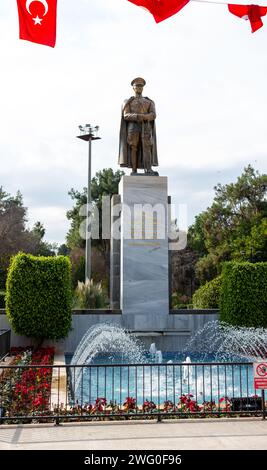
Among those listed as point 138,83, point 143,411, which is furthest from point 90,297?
point 143,411

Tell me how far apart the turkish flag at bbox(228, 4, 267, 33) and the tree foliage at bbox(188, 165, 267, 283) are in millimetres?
28699

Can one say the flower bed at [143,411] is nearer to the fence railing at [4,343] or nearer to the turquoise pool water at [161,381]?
the turquoise pool water at [161,381]

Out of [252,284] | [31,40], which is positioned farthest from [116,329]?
[31,40]

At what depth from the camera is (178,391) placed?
11.1m

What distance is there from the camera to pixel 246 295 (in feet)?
58.3

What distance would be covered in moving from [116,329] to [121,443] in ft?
36.5

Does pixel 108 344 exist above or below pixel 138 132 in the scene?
below

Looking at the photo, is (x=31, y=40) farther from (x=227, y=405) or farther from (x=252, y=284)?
(x=252, y=284)

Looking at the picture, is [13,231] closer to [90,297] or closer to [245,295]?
[90,297]

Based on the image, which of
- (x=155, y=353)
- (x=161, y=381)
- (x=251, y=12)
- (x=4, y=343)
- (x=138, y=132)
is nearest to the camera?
(x=251, y=12)

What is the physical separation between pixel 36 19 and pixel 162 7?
211 centimetres

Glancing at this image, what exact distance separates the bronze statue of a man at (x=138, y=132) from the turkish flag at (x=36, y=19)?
1014 centimetres

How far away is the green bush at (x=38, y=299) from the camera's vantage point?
658 inches

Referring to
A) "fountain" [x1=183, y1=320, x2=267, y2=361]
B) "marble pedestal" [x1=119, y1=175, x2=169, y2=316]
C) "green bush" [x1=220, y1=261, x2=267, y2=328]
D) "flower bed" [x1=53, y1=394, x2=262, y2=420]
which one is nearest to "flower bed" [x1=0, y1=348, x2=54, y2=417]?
"flower bed" [x1=53, y1=394, x2=262, y2=420]
